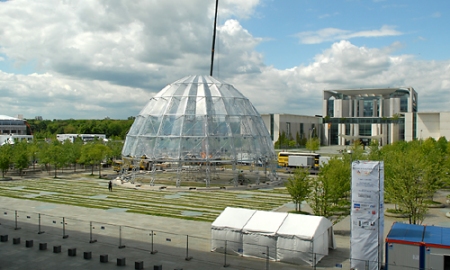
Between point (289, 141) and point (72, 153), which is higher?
point (289, 141)

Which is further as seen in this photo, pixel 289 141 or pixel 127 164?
pixel 289 141

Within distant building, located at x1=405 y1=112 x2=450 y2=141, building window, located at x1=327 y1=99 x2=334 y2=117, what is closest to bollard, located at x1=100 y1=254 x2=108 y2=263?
distant building, located at x1=405 y1=112 x2=450 y2=141

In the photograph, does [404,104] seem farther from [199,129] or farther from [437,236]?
[437,236]

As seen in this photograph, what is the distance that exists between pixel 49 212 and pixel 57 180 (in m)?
23.7

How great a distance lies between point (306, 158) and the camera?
6981cm

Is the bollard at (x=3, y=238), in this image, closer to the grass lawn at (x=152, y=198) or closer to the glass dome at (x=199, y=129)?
the grass lawn at (x=152, y=198)

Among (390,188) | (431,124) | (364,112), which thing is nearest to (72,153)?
(390,188)

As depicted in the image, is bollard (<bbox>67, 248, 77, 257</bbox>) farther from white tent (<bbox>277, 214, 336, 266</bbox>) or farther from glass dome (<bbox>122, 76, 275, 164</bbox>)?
glass dome (<bbox>122, 76, 275, 164</bbox>)

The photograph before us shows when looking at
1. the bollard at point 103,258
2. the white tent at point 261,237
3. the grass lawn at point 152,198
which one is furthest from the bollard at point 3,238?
the white tent at point 261,237

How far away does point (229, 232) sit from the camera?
829 inches

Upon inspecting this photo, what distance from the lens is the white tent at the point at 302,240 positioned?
763 inches

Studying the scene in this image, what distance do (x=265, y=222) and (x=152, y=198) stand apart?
21517 mm

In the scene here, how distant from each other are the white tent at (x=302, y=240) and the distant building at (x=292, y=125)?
101 m

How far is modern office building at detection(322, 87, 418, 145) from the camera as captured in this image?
443ft
